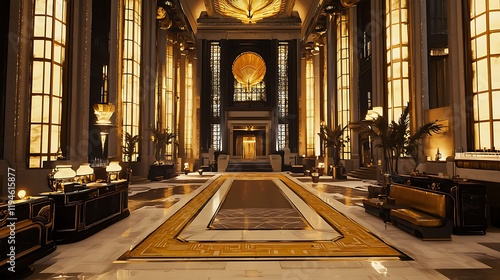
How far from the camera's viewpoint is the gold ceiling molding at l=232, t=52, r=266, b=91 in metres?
29.0

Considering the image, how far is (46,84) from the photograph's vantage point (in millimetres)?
9367

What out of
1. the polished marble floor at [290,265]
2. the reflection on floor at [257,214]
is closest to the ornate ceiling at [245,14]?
the reflection on floor at [257,214]

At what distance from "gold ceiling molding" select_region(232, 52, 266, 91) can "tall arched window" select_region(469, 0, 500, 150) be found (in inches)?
820

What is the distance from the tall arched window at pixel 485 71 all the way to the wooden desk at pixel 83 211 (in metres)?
8.87

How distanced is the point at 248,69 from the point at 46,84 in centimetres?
2090

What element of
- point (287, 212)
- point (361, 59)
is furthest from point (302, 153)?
point (287, 212)

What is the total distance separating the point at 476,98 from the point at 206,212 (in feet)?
24.8

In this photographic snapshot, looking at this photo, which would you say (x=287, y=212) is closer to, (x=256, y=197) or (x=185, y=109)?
(x=256, y=197)

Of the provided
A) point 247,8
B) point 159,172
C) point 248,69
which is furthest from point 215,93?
point 159,172

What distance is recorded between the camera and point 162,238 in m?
4.91

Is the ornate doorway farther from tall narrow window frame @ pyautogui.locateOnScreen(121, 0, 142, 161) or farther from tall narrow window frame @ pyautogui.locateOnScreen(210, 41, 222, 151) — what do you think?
tall narrow window frame @ pyautogui.locateOnScreen(121, 0, 142, 161)

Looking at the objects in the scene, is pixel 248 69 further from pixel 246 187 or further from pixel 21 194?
pixel 21 194

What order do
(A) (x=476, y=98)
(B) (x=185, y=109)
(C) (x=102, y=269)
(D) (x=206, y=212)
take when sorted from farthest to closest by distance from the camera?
(B) (x=185, y=109) → (A) (x=476, y=98) → (D) (x=206, y=212) → (C) (x=102, y=269)

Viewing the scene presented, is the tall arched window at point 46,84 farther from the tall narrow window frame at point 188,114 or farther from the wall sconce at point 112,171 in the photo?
the tall narrow window frame at point 188,114
